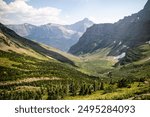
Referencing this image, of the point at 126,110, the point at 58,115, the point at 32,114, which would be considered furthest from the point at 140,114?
the point at 32,114

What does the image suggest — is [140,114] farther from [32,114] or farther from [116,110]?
[32,114]

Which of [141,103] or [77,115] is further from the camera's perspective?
[141,103]

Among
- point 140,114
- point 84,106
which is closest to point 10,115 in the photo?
point 84,106

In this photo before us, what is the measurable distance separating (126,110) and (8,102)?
14.0m

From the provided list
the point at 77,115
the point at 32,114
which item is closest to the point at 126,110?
the point at 77,115

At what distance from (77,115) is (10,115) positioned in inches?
301

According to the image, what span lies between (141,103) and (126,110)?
2786 millimetres

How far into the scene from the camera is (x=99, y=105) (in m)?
30.2

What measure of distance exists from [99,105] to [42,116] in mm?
6525

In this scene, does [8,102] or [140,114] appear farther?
[8,102]

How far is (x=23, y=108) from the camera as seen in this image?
30062 millimetres

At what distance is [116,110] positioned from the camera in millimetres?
29266

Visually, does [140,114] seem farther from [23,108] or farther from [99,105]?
[23,108]

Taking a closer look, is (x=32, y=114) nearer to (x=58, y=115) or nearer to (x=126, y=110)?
(x=58, y=115)
